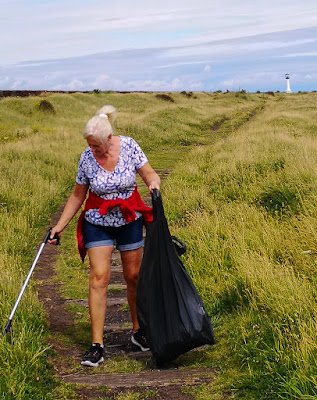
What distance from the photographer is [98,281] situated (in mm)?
4539

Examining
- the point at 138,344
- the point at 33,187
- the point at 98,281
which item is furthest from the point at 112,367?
the point at 33,187

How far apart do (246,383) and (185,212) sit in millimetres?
5329

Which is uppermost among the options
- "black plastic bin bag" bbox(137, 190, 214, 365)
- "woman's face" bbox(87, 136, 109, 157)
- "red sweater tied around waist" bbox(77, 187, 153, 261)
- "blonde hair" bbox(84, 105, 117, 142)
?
"blonde hair" bbox(84, 105, 117, 142)

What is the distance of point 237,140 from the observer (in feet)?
55.2

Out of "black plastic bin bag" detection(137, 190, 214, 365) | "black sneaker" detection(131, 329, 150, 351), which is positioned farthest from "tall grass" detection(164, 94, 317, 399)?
"black sneaker" detection(131, 329, 150, 351)

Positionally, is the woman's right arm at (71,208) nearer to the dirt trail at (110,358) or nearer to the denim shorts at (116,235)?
the denim shorts at (116,235)

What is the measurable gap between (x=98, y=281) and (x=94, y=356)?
0.62 meters

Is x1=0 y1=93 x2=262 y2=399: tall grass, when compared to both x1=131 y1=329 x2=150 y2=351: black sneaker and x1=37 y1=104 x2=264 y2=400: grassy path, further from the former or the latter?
x1=131 y1=329 x2=150 y2=351: black sneaker

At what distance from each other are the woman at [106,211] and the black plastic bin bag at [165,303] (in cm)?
22

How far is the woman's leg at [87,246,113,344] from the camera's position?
177 inches

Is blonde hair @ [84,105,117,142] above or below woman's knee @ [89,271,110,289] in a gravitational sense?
above

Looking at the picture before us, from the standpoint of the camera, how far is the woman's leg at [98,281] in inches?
177

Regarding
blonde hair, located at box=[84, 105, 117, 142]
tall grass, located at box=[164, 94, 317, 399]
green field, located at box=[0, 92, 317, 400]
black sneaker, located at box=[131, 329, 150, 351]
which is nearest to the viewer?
tall grass, located at box=[164, 94, 317, 399]

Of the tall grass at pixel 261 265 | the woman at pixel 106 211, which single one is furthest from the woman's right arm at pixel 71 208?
the tall grass at pixel 261 265
